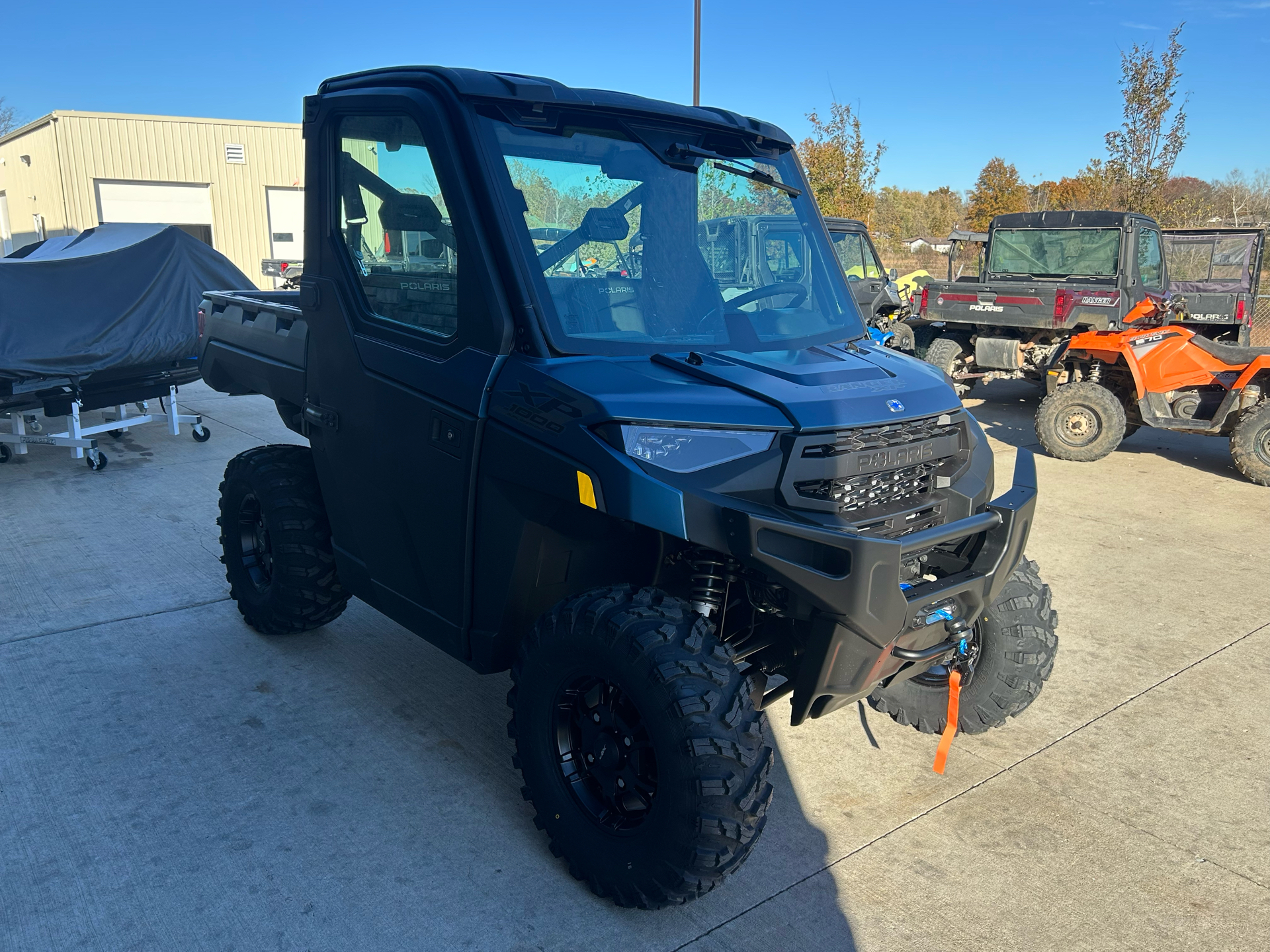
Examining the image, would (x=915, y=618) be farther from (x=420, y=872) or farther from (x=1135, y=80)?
(x=1135, y=80)

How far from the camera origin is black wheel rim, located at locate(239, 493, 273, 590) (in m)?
4.41

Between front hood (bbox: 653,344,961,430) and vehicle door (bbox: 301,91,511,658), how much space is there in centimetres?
65

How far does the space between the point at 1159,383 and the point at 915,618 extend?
6.92 m

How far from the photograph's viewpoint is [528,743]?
288 cm

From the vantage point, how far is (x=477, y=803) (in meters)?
3.22

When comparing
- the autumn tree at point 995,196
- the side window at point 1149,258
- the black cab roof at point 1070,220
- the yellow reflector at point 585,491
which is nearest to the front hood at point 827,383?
the yellow reflector at point 585,491

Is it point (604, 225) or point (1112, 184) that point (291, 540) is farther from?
point (1112, 184)

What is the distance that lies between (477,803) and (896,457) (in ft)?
5.91

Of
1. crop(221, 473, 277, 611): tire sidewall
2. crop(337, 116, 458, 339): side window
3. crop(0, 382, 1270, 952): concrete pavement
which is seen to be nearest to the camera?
crop(0, 382, 1270, 952): concrete pavement

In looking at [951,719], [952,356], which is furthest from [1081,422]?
[951,719]

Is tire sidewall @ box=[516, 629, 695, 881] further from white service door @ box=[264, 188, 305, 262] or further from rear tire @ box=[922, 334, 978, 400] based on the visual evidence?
white service door @ box=[264, 188, 305, 262]

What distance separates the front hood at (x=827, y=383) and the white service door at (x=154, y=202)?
Result: 32469 millimetres

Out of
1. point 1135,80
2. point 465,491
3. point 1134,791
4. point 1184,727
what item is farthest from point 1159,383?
point 1135,80

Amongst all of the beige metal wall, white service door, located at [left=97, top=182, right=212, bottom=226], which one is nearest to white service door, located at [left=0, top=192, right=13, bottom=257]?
the beige metal wall
